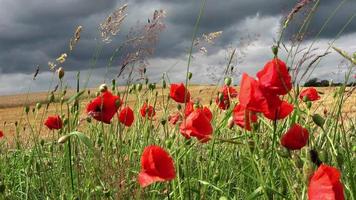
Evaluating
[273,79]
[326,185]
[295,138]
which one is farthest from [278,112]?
[326,185]

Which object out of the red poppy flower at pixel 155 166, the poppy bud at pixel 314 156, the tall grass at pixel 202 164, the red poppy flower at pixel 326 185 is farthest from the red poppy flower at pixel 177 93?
the red poppy flower at pixel 326 185

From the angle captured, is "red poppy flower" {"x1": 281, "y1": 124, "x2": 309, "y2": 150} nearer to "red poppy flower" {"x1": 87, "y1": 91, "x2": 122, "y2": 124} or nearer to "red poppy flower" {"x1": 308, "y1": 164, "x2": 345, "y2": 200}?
"red poppy flower" {"x1": 308, "y1": 164, "x2": 345, "y2": 200}

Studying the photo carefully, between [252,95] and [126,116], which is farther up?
[252,95]

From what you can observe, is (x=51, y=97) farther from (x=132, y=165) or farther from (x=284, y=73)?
(x=284, y=73)

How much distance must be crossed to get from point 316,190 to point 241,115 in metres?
0.71

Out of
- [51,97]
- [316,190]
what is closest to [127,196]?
[51,97]

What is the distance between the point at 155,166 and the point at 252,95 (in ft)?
1.06

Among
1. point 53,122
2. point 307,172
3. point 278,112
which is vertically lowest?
point 53,122

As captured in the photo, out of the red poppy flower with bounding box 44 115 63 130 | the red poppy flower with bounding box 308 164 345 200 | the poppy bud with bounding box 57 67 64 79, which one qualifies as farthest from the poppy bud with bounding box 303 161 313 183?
the red poppy flower with bounding box 44 115 63 130

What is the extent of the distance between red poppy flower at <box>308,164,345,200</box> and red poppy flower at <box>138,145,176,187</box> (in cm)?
55

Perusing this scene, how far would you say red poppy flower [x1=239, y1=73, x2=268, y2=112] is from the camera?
4.55 feet

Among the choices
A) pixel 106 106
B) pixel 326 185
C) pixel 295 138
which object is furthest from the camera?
pixel 106 106

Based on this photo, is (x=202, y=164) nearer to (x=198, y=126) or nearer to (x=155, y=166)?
(x=198, y=126)

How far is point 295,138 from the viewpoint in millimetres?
1519
